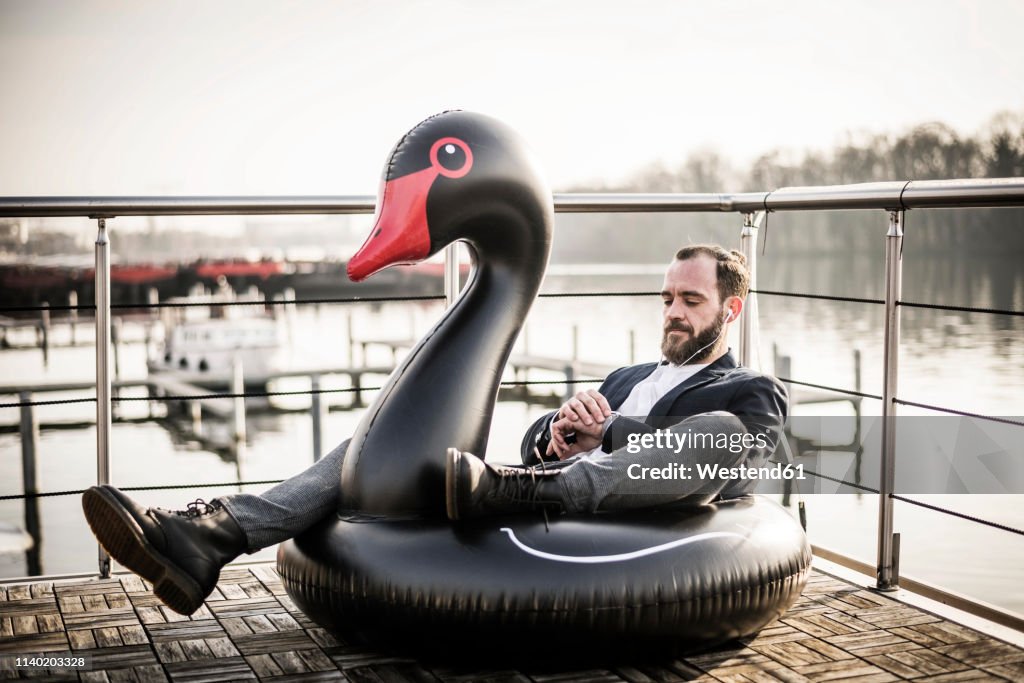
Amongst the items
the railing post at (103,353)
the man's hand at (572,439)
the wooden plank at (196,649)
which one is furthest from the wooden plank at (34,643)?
the man's hand at (572,439)

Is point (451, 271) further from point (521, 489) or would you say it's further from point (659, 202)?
point (521, 489)

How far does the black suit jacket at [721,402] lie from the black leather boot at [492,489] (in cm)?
Result: 21

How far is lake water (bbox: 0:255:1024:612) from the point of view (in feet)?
25.8

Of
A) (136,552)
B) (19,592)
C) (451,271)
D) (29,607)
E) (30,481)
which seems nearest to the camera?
(136,552)

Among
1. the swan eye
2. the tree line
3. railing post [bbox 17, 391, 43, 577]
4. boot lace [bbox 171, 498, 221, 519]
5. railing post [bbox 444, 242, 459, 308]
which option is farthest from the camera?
the tree line

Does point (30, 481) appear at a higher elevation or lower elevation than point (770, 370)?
lower

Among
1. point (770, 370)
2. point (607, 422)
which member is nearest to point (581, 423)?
point (607, 422)

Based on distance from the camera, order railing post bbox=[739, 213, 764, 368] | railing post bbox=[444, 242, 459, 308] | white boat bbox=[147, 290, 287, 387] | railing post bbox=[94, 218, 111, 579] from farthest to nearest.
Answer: white boat bbox=[147, 290, 287, 387], railing post bbox=[739, 213, 764, 368], railing post bbox=[444, 242, 459, 308], railing post bbox=[94, 218, 111, 579]

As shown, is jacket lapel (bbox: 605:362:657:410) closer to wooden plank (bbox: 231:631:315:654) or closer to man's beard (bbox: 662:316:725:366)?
man's beard (bbox: 662:316:725:366)

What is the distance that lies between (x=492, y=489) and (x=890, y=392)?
1.11 metres

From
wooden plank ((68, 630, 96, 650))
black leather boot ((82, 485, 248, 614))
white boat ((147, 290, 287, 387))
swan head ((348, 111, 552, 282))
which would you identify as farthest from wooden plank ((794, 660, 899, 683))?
white boat ((147, 290, 287, 387))

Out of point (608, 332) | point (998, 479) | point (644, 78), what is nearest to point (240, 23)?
point (644, 78)

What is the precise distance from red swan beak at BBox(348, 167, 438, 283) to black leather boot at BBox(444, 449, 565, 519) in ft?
1.39

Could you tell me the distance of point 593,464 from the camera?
2191 mm
